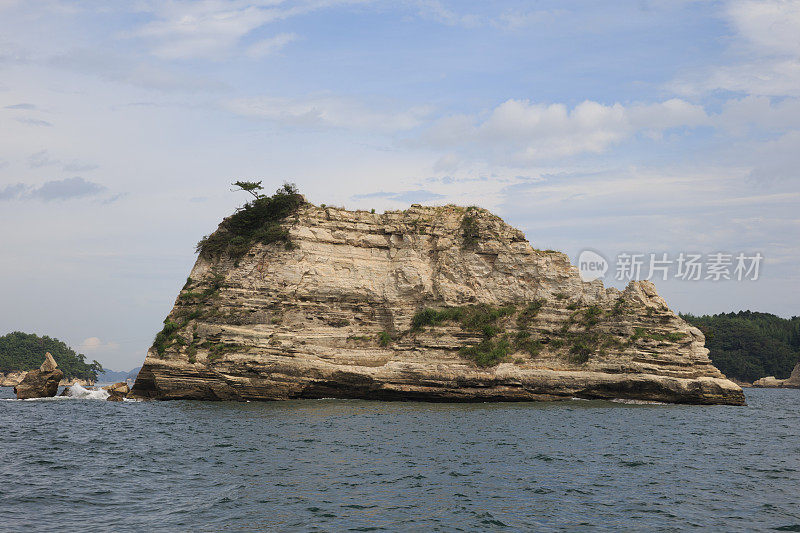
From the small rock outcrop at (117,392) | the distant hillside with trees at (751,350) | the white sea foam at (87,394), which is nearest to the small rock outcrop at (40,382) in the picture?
the white sea foam at (87,394)

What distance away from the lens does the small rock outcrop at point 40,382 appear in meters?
49.3

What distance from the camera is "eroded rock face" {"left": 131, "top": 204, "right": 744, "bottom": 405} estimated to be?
4228 centimetres

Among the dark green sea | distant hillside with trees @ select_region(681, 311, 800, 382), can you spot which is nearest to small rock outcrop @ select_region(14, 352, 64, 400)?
the dark green sea

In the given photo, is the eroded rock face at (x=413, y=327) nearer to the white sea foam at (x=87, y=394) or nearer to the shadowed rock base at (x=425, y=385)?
the shadowed rock base at (x=425, y=385)

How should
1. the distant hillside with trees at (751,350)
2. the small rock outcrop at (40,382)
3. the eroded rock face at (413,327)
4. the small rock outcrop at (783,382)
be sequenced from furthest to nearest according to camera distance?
the distant hillside with trees at (751,350) → the small rock outcrop at (783,382) → the small rock outcrop at (40,382) → the eroded rock face at (413,327)

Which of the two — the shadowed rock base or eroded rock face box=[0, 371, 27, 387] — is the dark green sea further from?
eroded rock face box=[0, 371, 27, 387]

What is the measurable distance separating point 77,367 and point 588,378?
126 metres

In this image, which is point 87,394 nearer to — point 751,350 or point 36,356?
point 36,356

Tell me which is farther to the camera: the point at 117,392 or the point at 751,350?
the point at 751,350

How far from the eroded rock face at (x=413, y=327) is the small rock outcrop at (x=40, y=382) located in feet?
30.8

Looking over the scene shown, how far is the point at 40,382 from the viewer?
4972 centimetres

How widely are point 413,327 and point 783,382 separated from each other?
97.1 m

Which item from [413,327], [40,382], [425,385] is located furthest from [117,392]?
[425,385]

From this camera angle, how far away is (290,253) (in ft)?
154
